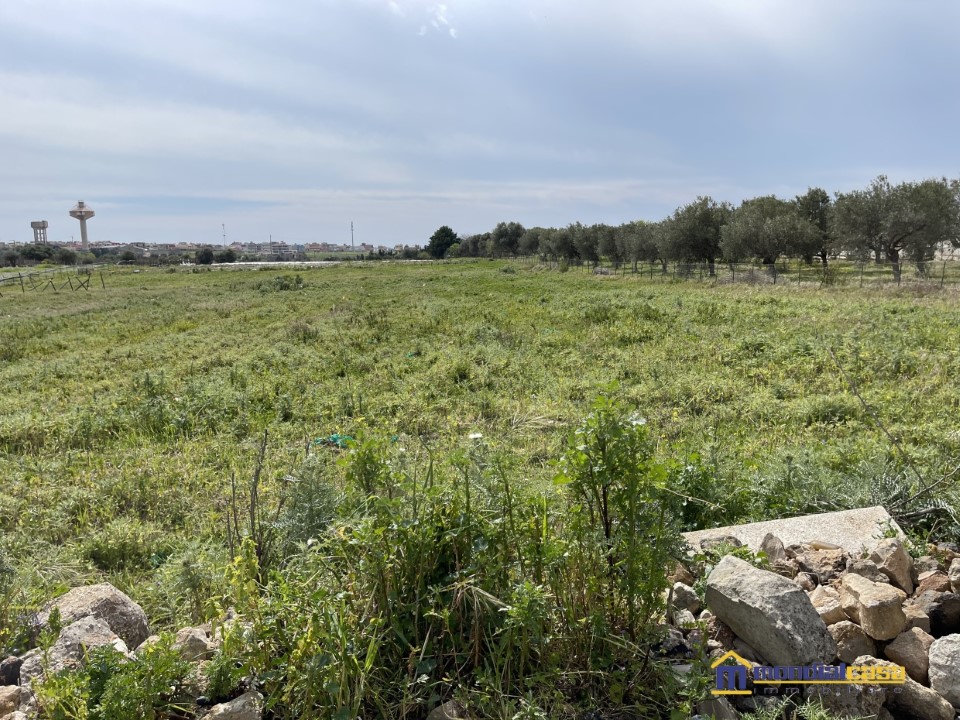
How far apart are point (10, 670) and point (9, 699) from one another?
0.37 metres

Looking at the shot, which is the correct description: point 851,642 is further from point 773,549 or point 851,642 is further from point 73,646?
point 73,646

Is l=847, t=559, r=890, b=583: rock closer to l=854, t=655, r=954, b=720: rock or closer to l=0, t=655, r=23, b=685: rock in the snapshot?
l=854, t=655, r=954, b=720: rock

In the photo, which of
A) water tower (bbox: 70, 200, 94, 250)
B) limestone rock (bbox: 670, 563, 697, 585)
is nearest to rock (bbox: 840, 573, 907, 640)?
limestone rock (bbox: 670, 563, 697, 585)

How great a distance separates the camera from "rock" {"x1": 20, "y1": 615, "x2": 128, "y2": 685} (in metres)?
2.53

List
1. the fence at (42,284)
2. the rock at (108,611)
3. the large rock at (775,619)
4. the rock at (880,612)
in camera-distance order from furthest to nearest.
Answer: the fence at (42,284)
the rock at (108,611)
the rock at (880,612)
the large rock at (775,619)

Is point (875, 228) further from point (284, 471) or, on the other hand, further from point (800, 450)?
point (284, 471)

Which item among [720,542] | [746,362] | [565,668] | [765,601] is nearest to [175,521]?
[565,668]

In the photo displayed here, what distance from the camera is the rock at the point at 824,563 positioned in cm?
312

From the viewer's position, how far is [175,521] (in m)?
5.40

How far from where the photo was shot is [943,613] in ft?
8.71

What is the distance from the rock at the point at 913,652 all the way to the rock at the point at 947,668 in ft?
0.14

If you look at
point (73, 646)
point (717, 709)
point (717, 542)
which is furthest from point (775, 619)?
point (73, 646)

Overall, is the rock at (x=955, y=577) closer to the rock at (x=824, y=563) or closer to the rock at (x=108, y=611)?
the rock at (x=824, y=563)

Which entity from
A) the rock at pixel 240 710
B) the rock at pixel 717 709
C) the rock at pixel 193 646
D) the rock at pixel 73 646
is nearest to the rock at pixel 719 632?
the rock at pixel 717 709
